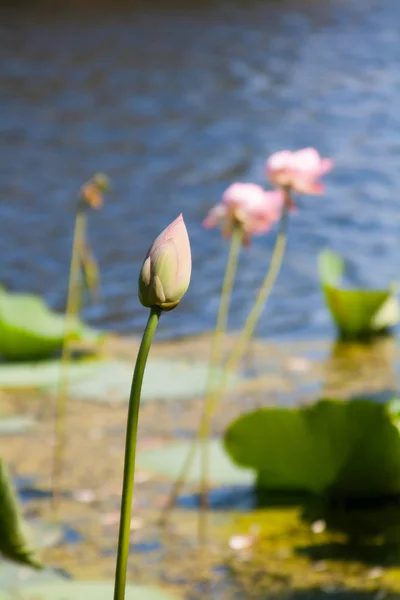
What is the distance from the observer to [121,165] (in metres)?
5.42

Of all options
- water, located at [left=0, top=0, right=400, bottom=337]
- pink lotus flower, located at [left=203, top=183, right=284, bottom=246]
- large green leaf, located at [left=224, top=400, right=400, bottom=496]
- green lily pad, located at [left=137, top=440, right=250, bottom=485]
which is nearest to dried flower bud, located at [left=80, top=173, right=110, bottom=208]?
pink lotus flower, located at [left=203, top=183, right=284, bottom=246]

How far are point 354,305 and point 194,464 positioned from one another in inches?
39.6

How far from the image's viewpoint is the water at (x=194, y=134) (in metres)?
3.92

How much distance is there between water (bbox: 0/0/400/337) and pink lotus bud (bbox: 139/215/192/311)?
101 inches

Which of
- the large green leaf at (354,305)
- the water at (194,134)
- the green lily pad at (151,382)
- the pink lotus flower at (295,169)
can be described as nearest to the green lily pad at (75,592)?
the pink lotus flower at (295,169)

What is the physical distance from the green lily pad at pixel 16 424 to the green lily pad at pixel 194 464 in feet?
0.97

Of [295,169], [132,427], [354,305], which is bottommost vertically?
[132,427]

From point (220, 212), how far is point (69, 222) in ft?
9.45

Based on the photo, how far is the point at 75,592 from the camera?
4.53ft

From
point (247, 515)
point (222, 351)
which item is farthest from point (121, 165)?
point (247, 515)

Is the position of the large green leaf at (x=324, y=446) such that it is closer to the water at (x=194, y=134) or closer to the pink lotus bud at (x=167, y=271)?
the pink lotus bud at (x=167, y=271)

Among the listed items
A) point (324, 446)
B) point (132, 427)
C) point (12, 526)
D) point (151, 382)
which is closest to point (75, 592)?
point (12, 526)

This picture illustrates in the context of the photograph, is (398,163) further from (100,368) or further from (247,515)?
(247,515)

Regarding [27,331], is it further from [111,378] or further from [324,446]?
[324,446]
